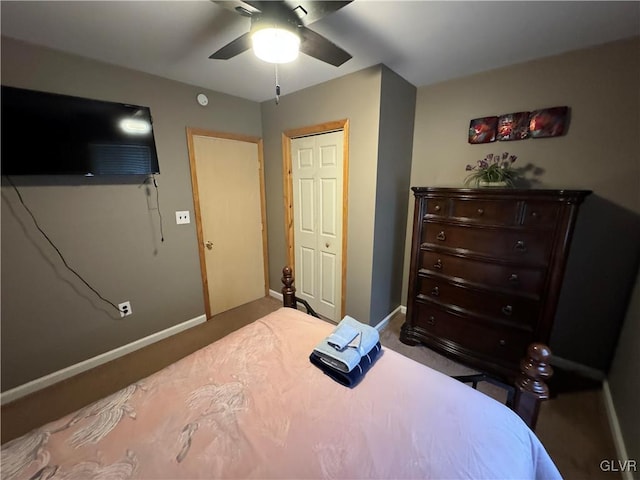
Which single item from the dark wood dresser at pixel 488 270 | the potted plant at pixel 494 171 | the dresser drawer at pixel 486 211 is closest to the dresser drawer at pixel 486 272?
the dark wood dresser at pixel 488 270

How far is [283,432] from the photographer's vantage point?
96cm

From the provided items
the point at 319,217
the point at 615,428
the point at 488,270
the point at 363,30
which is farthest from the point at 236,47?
the point at 615,428

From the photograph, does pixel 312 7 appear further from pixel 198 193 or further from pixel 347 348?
pixel 198 193

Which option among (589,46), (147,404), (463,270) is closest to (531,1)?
(589,46)

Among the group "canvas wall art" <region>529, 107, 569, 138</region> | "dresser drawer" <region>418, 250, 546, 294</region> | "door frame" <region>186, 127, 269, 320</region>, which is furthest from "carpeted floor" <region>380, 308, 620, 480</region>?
"door frame" <region>186, 127, 269, 320</region>

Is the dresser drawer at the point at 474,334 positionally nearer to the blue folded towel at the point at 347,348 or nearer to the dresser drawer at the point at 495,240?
the dresser drawer at the point at 495,240

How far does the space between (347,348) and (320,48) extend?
1657 mm

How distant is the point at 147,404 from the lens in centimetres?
106

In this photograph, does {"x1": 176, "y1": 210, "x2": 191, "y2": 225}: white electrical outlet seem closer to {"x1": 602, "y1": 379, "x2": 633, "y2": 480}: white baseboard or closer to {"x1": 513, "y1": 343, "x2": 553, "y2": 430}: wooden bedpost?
{"x1": 513, "y1": 343, "x2": 553, "y2": 430}: wooden bedpost

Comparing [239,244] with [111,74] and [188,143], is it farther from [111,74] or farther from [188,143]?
[111,74]

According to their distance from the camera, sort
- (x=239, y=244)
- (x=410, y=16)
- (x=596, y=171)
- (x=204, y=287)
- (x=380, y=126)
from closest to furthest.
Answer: (x=410, y=16) → (x=596, y=171) → (x=380, y=126) → (x=204, y=287) → (x=239, y=244)

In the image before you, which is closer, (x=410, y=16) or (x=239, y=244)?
(x=410, y=16)

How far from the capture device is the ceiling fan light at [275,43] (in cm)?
119

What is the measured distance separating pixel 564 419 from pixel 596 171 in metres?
1.73
